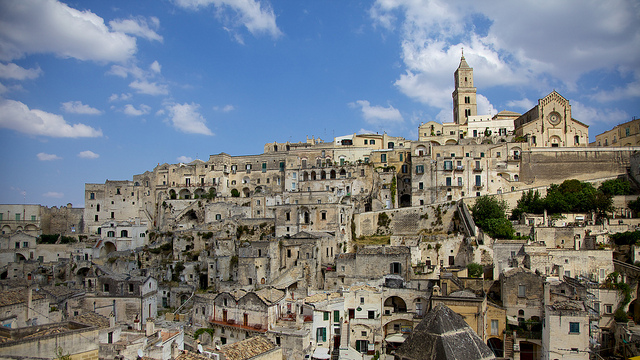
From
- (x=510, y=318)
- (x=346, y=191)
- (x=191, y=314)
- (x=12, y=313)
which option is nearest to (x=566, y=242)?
(x=510, y=318)

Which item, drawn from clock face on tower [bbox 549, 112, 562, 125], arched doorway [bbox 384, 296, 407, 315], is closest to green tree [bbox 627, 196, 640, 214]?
clock face on tower [bbox 549, 112, 562, 125]

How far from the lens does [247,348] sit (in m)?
21.3

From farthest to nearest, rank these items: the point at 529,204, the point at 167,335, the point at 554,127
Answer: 1. the point at 554,127
2. the point at 529,204
3. the point at 167,335

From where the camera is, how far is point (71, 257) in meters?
46.8

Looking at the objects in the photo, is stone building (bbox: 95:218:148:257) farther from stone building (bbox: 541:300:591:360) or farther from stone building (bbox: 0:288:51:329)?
stone building (bbox: 541:300:591:360)

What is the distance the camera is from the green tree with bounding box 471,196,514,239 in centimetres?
4012

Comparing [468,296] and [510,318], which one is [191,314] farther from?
[510,318]

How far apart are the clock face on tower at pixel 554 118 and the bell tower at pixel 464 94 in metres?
11.8

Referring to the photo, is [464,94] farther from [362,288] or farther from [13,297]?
[13,297]

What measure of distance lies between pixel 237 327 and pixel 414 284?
37.2 ft

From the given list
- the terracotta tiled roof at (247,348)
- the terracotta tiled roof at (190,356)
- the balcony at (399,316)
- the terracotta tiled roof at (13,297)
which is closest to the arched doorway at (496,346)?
the balcony at (399,316)

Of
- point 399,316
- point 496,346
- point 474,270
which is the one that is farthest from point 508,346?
point 474,270

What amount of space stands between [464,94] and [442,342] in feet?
197

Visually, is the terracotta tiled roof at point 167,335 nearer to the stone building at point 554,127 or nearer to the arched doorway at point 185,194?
the arched doorway at point 185,194
